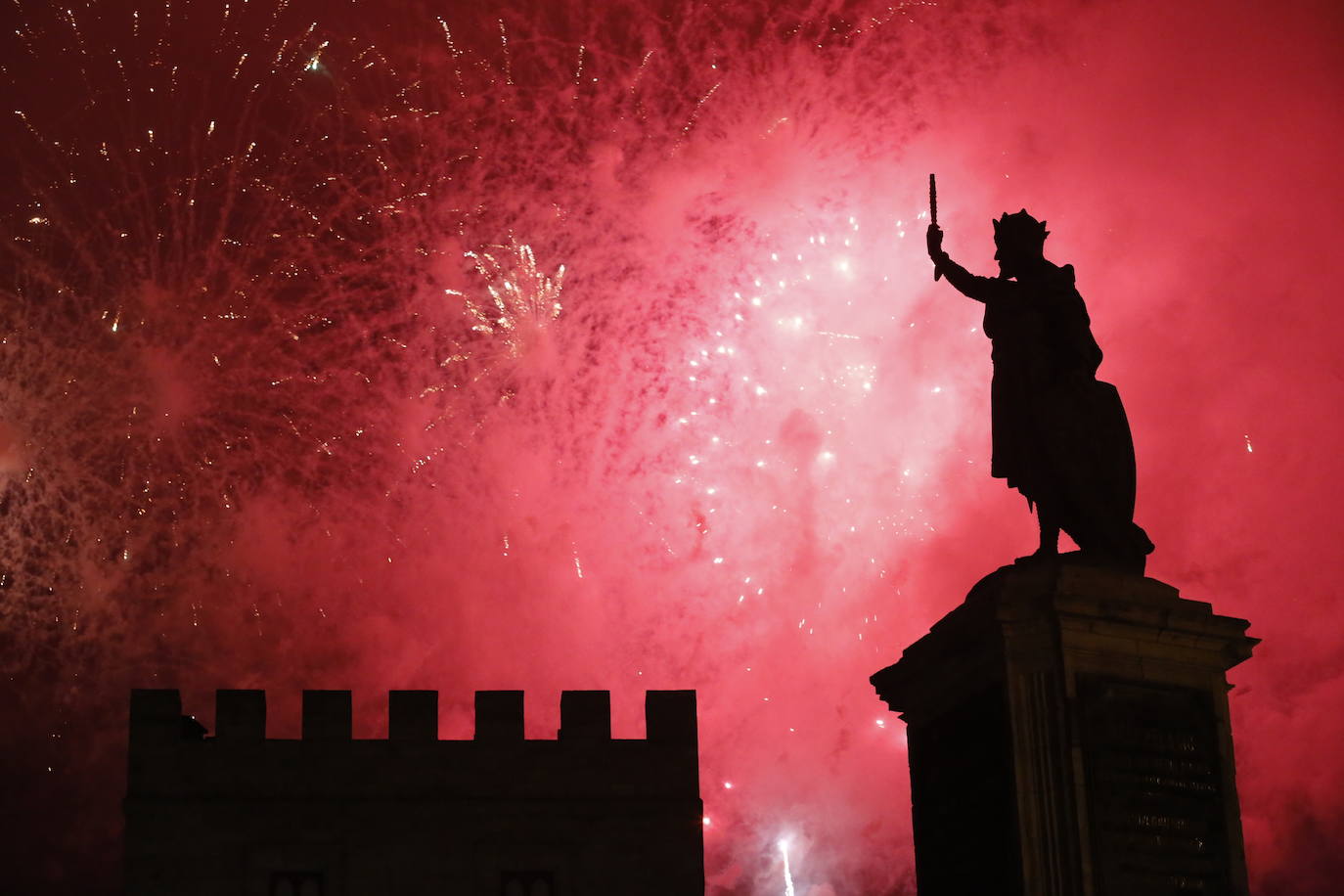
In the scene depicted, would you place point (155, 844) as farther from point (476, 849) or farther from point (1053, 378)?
point (1053, 378)

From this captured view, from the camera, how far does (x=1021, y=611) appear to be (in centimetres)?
1509

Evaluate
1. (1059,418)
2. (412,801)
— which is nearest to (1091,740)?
(1059,418)

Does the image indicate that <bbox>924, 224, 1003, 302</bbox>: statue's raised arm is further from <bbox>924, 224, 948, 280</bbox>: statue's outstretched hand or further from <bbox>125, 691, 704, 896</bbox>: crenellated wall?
<bbox>125, 691, 704, 896</bbox>: crenellated wall

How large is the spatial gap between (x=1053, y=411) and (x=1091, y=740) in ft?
8.81

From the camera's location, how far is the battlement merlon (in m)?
35.7

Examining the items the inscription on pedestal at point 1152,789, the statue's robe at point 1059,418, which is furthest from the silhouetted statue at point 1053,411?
the inscription on pedestal at point 1152,789

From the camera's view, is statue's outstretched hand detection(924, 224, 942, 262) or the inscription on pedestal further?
statue's outstretched hand detection(924, 224, 942, 262)

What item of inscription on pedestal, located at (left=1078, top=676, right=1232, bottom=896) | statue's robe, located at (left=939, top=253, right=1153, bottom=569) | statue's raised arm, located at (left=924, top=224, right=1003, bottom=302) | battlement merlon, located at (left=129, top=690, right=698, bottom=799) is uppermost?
battlement merlon, located at (left=129, top=690, right=698, bottom=799)

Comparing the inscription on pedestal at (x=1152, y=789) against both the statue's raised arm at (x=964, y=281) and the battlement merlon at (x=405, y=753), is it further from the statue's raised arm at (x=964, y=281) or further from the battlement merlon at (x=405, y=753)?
the battlement merlon at (x=405, y=753)

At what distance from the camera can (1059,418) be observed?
16.1 meters

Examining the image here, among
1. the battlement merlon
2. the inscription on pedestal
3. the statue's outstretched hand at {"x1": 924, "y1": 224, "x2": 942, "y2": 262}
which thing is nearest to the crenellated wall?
the battlement merlon

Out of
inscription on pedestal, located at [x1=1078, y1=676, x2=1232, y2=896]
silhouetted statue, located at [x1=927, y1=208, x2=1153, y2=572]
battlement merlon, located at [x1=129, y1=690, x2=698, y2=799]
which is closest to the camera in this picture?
inscription on pedestal, located at [x1=1078, y1=676, x2=1232, y2=896]

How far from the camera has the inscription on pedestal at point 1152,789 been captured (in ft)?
47.4

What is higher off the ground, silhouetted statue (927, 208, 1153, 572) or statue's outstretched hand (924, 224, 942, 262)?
statue's outstretched hand (924, 224, 942, 262)
